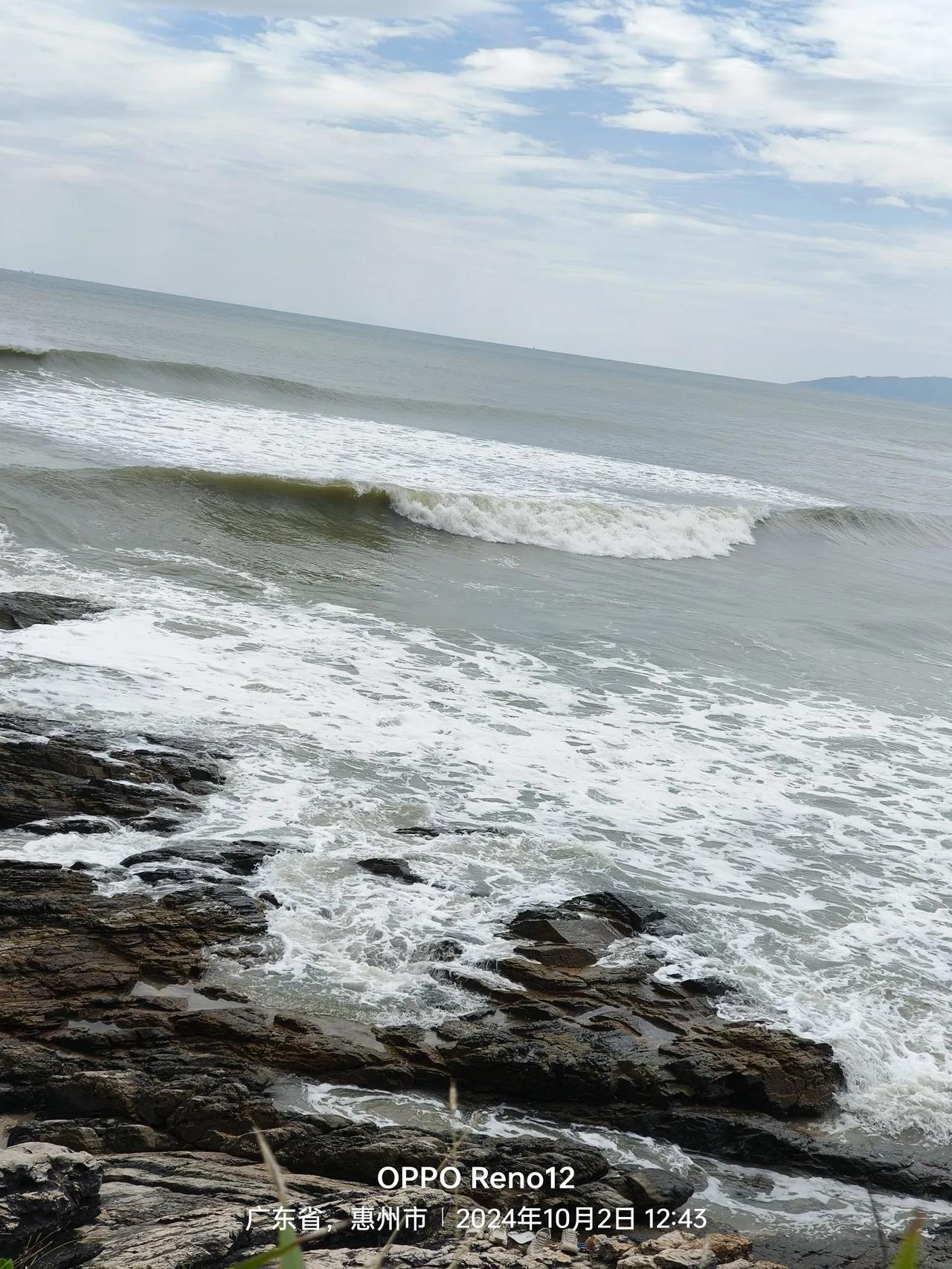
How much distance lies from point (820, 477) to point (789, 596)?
20.9 metres

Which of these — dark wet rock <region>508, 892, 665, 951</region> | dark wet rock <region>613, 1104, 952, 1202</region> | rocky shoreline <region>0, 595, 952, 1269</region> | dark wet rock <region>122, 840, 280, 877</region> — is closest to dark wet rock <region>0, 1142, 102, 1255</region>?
rocky shoreline <region>0, 595, 952, 1269</region>

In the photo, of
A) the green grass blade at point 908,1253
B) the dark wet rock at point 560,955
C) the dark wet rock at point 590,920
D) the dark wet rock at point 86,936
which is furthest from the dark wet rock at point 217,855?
the green grass blade at point 908,1253

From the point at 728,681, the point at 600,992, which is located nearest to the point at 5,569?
the point at 728,681

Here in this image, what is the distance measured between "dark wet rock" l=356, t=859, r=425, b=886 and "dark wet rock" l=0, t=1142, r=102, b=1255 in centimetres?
308

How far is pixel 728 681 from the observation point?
12594 millimetres

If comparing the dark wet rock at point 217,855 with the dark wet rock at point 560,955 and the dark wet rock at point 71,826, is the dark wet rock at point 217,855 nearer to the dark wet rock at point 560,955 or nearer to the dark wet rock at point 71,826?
the dark wet rock at point 71,826

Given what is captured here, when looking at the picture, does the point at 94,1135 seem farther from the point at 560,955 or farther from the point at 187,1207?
the point at 560,955

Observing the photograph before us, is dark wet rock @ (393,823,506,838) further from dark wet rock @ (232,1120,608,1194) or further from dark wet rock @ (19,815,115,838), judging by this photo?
dark wet rock @ (232,1120,608,1194)

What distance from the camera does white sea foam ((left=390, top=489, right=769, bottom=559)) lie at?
20016mm

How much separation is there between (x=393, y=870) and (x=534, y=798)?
73.9 inches

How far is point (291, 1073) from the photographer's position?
525cm

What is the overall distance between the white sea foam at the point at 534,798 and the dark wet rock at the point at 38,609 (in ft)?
0.76

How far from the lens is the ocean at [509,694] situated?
6.63 meters

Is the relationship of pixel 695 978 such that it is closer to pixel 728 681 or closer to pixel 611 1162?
pixel 611 1162
